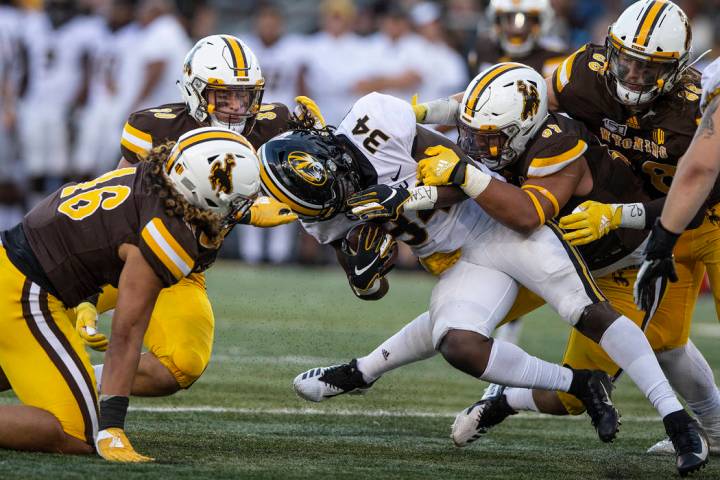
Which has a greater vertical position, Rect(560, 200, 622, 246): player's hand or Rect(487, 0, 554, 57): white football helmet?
Rect(560, 200, 622, 246): player's hand

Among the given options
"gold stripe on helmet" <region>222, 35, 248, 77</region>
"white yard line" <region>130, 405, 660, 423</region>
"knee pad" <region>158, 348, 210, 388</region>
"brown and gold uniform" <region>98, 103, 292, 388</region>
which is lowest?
"white yard line" <region>130, 405, 660, 423</region>

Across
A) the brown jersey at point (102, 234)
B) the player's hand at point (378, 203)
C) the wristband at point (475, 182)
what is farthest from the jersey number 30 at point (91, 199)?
the wristband at point (475, 182)

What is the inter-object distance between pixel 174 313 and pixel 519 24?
137 inches

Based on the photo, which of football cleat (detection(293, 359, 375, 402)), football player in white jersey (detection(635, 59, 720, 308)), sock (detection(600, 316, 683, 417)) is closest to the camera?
football player in white jersey (detection(635, 59, 720, 308))

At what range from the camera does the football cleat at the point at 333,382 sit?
4.89m

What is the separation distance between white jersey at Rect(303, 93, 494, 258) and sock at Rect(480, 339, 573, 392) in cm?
47

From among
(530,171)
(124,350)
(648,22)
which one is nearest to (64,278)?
(124,350)

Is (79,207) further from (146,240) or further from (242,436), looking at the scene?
(242,436)

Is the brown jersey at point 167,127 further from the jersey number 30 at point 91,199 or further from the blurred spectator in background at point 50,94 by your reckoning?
the blurred spectator in background at point 50,94

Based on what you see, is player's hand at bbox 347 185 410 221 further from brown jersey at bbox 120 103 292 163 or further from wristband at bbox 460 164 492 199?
brown jersey at bbox 120 103 292 163

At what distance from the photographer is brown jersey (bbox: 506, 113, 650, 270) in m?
4.51

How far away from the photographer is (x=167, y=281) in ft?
12.7

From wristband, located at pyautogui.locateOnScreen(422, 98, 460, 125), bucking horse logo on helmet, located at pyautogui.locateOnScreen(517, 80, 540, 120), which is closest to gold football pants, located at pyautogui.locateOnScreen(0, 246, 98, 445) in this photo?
wristband, located at pyautogui.locateOnScreen(422, 98, 460, 125)

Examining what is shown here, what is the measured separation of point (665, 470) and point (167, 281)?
1.83 m
